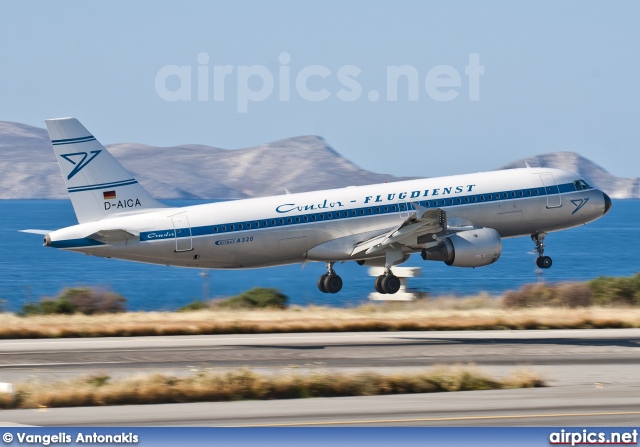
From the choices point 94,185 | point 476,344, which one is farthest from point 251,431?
point 94,185

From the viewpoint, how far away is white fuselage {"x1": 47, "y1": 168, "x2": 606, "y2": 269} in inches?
1609

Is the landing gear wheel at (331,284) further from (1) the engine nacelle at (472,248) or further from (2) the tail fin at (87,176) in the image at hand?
(2) the tail fin at (87,176)

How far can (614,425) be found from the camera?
19.6 metres

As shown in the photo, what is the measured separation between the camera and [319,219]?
43.6m

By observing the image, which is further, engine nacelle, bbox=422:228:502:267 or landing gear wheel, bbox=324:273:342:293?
landing gear wheel, bbox=324:273:342:293

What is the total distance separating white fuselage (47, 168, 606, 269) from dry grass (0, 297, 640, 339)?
278 cm

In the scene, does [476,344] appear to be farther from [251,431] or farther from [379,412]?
[251,431]

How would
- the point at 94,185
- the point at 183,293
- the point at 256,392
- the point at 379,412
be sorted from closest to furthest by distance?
the point at 379,412
the point at 256,392
the point at 94,185
the point at 183,293

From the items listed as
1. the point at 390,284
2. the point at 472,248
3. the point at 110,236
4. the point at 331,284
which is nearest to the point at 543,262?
the point at 472,248

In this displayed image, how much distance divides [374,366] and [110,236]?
43.2 feet

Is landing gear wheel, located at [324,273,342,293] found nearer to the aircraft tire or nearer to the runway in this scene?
the aircraft tire

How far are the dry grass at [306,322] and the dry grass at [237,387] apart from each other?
55.7 ft

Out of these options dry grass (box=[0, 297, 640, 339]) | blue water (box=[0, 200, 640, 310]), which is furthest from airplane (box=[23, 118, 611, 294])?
blue water (box=[0, 200, 640, 310])

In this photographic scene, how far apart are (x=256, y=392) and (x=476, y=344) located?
50.4 ft
